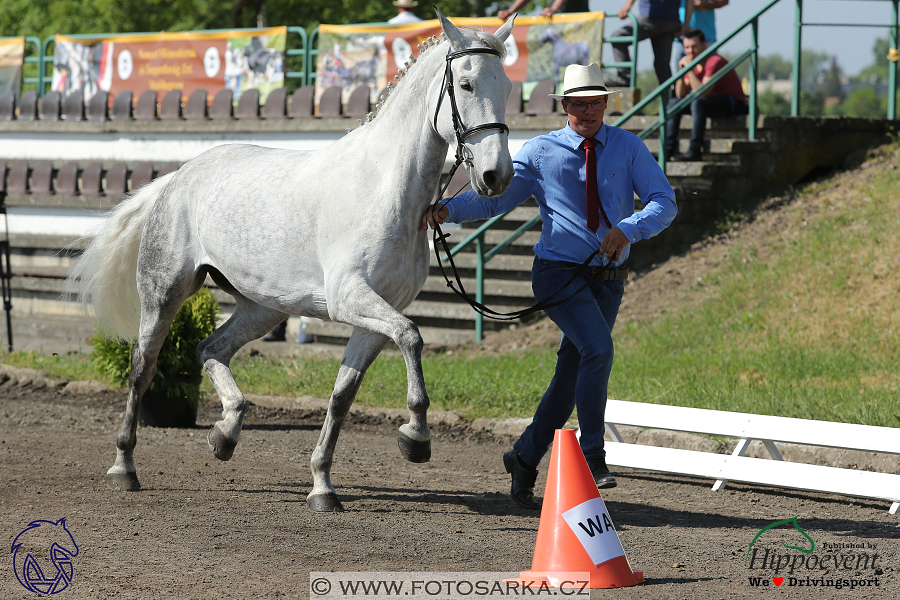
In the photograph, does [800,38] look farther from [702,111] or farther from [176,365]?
[176,365]

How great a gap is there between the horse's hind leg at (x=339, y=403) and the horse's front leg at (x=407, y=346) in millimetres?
335

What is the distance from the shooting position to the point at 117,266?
6551mm

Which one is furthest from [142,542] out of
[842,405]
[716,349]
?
[716,349]

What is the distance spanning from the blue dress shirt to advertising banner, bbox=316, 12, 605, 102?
7164 mm

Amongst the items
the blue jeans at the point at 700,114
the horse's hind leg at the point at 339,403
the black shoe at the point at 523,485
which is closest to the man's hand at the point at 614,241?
the horse's hind leg at the point at 339,403

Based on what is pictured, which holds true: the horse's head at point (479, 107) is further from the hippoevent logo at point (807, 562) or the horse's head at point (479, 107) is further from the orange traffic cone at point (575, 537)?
the hippoevent logo at point (807, 562)

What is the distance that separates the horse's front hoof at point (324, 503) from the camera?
528 cm

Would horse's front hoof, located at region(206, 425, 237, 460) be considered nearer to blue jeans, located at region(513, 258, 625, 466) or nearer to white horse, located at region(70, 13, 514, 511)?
white horse, located at region(70, 13, 514, 511)

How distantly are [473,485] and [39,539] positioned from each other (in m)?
2.63

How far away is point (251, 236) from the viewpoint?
546cm

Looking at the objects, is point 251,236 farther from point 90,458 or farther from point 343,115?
point 343,115

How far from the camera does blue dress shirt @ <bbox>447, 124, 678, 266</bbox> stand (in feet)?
17.3

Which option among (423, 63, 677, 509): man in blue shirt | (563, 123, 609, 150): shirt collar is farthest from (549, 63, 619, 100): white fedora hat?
(563, 123, 609, 150): shirt collar

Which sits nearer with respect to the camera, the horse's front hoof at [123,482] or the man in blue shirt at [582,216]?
the man in blue shirt at [582,216]
